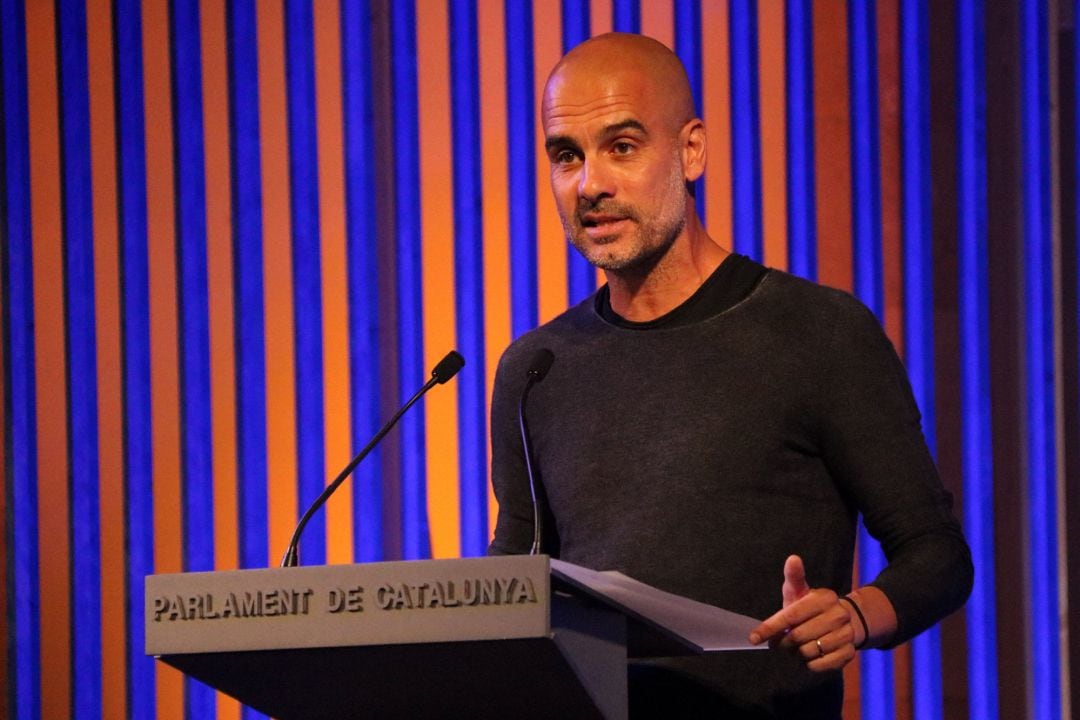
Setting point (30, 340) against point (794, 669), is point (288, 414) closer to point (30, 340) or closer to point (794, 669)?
point (30, 340)

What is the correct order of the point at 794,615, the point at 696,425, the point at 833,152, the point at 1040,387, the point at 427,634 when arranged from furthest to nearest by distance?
the point at 833,152, the point at 1040,387, the point at 696,425, the point at 794,615, the point at 427,634

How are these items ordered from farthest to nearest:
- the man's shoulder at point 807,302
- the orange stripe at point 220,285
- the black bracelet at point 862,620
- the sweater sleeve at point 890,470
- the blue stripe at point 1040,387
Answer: the orange stripe at point 220,285 < the blue stripe at point 1040,387 < the man's shoulder at point 807,302 < the sweater sleeve at point 890,470 < the black bracelet at point 862,620

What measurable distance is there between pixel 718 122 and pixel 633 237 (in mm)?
1010

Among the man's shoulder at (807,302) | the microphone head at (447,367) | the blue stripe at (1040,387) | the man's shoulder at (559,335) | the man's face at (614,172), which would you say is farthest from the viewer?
the blue stripe at (1040,387)

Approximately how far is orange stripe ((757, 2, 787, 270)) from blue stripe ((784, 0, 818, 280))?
0.05 feet

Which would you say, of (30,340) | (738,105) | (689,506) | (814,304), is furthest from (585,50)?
(30,340)

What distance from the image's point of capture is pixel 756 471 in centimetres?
186

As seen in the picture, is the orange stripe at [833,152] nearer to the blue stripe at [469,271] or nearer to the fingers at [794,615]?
the blue stripe at [469,271]

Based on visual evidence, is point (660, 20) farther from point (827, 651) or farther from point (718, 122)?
point (827, 651)

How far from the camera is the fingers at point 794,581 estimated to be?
1.42 meters

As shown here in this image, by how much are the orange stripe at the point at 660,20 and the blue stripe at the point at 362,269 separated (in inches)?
24.2

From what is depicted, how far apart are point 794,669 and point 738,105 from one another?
1513 millimetres

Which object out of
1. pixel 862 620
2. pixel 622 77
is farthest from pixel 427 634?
pixel 622 77

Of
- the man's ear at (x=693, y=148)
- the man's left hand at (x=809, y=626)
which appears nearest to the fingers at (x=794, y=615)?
the man's left hand at (x=809, y=626)
